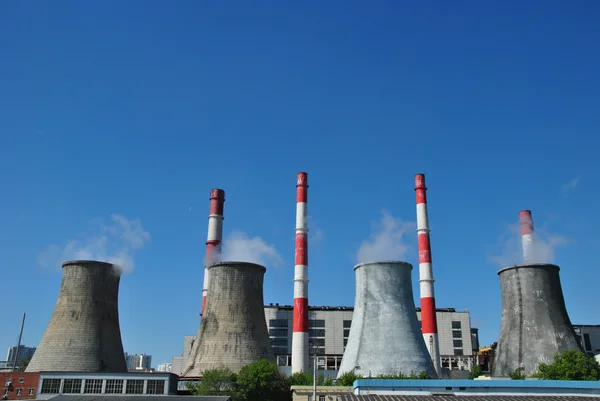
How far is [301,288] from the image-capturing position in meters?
39.7

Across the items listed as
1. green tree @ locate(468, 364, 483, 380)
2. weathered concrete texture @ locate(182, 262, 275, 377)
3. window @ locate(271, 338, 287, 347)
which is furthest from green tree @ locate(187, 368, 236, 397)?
green tree @ locate(468, 364, 483, 380)

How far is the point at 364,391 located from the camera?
84.7 feet

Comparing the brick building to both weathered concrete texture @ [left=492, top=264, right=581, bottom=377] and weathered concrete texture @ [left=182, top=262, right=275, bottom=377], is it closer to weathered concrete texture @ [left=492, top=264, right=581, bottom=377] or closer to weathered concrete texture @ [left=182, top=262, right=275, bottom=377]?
weathered concrete texture @ [left=182, top=262, right=275, bottom=377]

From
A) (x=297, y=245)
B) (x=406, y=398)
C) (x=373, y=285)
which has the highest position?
(x=297, y=245)

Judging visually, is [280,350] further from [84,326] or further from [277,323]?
[84,326]

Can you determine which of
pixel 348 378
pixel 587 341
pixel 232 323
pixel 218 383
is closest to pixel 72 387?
pixel 218 383

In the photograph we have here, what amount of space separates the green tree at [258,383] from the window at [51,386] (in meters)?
10.0

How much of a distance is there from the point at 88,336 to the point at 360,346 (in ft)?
52.2

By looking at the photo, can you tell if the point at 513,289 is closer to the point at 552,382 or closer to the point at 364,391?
the point at 552,382

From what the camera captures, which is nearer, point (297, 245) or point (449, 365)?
point (297, 245)

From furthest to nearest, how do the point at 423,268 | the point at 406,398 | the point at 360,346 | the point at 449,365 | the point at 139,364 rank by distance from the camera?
the point at 139,364 → the point at 449,365 → the point at 423,268 → the point at 360,346 → the point at 406,398

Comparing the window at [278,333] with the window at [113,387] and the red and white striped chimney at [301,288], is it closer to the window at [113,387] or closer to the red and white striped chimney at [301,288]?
the red and white striped chimney at [301,288]

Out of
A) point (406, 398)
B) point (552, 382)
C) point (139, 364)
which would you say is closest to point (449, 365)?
point (552, 382)

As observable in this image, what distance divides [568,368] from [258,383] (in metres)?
17.8
